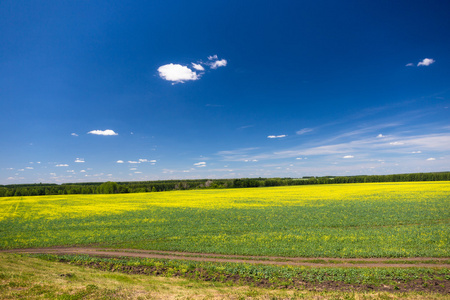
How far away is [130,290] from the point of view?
994 cm

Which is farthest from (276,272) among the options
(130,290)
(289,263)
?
(130,290)

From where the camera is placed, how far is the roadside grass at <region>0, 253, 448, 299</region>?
908cm

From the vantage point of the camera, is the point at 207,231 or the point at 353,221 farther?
the point at 353,221

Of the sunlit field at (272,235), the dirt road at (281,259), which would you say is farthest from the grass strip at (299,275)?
the sunlit field at (272,235)

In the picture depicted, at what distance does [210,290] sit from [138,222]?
2468 centimetres

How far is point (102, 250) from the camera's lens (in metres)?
19.8

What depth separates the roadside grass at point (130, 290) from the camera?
9078 mm

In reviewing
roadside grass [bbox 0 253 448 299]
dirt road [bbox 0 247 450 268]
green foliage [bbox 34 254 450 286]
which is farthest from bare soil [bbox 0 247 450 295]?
roadside grass [bbox 0 253 448 299]

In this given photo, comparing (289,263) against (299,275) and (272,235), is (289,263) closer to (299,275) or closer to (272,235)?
(299,275)

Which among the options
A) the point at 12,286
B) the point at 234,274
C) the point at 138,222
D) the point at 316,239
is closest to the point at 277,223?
the point at 316,239

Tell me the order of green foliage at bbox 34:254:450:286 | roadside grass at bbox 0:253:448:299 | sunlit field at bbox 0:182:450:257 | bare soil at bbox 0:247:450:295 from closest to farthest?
roadside grass at bbox 0:253:448:299 → bare soil at bbox 0:247:450:295 → green foliage at bbox 34:254:450:286 → sunlit field at bbox 0:182:450:257

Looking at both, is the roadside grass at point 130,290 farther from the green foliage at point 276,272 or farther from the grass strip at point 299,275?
the green foliage at point 276,272

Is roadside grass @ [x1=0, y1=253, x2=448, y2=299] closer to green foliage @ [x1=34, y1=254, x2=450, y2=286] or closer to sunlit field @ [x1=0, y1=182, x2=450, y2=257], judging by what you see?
green foliage @ [x1=34, y1=254, x2=450, y2=286]

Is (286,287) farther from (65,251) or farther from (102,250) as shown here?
(65,251)
